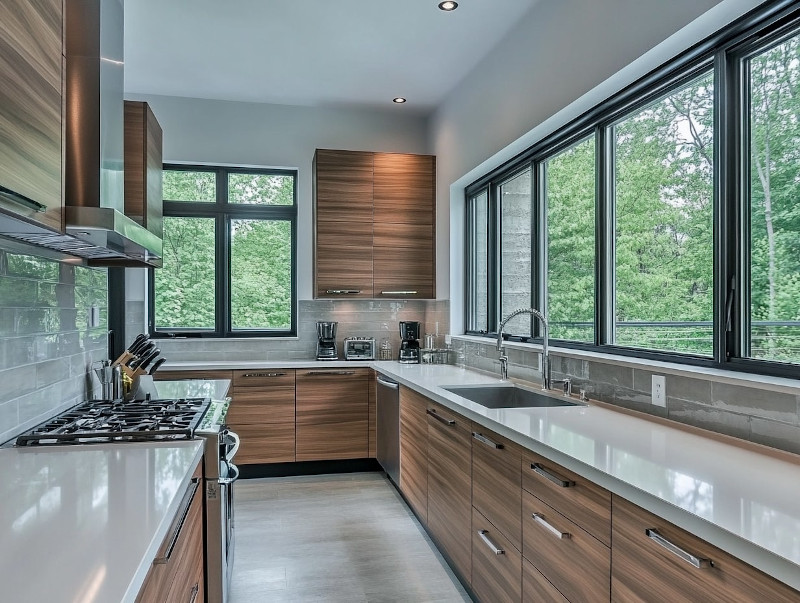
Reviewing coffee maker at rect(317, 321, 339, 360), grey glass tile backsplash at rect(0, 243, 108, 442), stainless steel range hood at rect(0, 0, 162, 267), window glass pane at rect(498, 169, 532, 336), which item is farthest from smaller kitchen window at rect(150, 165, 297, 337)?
stainless steel range hood at rect(0, 0, 162, 267)

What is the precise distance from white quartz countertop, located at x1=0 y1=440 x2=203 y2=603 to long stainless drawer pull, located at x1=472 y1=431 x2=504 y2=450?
1.05 metres

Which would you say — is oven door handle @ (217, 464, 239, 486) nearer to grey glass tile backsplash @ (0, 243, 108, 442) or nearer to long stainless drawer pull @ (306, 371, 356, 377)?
grey glass tile backsplash @ (0, 243, 108, 442)

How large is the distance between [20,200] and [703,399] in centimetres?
202

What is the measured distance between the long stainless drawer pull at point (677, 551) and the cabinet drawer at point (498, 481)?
2.42 feet

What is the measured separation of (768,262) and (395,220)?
11.0ft

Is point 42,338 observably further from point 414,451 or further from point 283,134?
point 283,134

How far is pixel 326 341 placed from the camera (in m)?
4.97

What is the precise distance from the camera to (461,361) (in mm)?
4500

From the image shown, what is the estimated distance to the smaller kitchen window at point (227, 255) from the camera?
16.2 ft

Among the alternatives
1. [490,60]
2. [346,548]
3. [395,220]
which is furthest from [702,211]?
[395,220]

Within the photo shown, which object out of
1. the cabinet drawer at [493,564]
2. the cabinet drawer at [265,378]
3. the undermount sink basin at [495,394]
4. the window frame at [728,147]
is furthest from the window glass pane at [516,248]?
the cabinet drawer at [265,378]

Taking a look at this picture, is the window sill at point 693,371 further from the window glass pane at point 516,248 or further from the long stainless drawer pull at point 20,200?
the long stainless drawer pull at point 20,200

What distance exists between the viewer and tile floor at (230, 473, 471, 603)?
2.76 metres

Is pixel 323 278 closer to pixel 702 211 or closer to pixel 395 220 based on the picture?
pixel 395 220
